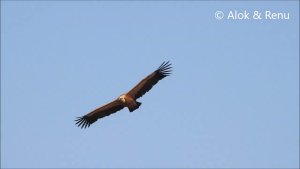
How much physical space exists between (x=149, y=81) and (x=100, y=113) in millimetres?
3344

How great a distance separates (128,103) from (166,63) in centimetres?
230

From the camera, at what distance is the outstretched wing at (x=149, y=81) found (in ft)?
92.1

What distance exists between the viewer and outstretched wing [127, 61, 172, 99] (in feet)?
92.1

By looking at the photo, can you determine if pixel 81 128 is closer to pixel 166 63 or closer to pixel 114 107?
pixel 114 107

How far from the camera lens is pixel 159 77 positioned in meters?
28.1

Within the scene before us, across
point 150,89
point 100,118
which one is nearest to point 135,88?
point 150,89

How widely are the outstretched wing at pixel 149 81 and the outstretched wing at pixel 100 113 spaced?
1211mm

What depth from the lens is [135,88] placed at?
2809cm

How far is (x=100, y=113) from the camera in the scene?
30.3 metres

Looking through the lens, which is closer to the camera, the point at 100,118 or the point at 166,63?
the point at 166,63

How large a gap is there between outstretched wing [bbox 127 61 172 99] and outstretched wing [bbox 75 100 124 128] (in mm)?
1211

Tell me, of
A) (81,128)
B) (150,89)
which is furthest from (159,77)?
(81,128)

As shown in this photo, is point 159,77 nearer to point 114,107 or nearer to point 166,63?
point 166,63

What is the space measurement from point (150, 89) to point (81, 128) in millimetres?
4489
